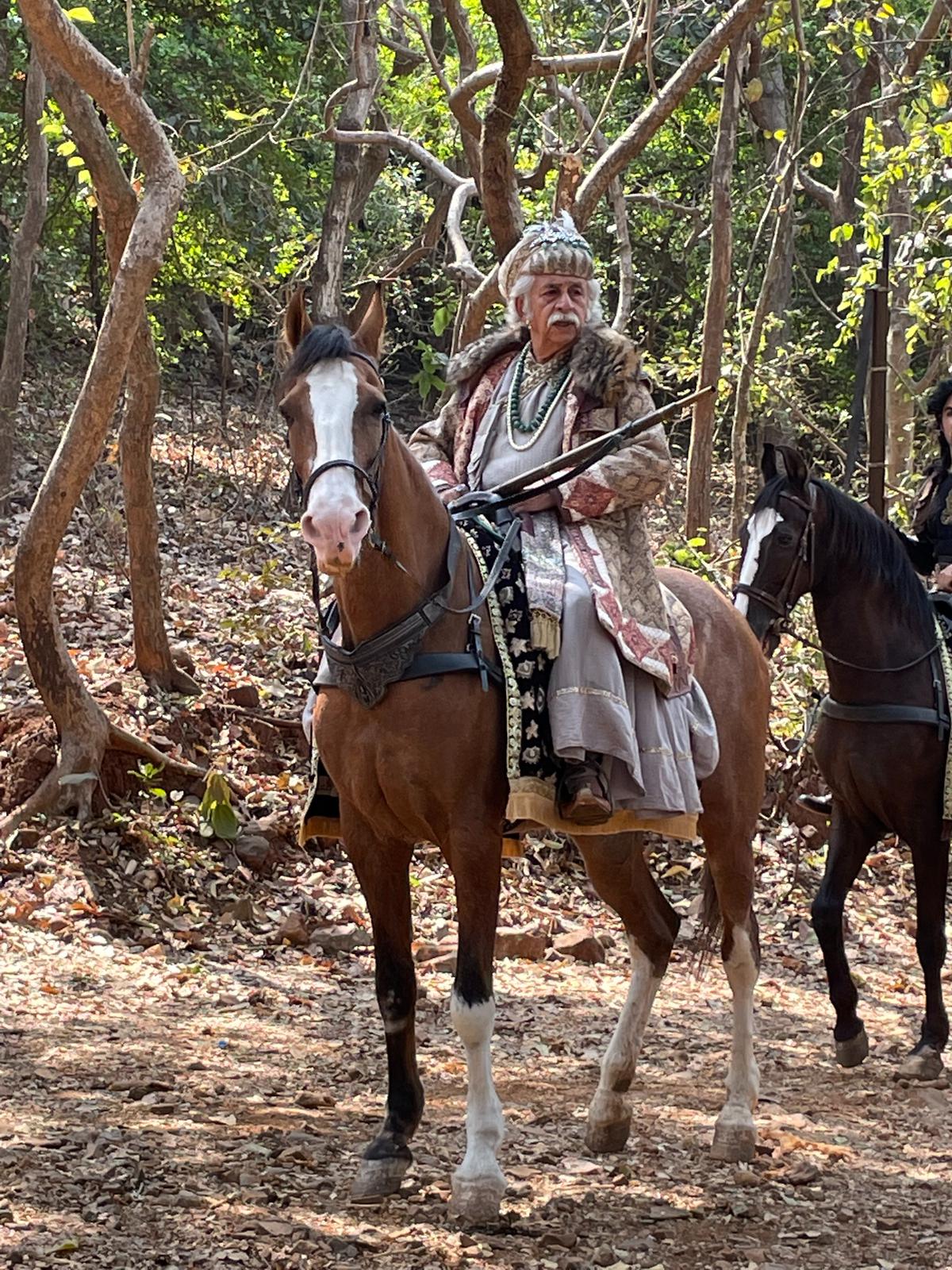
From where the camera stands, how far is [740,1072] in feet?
16.2

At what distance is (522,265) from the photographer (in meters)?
4.66

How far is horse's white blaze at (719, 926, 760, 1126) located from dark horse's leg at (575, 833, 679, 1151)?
232mm

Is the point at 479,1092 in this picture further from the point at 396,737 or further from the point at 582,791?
the point at 396,737

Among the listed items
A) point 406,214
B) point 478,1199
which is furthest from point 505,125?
point 406,214

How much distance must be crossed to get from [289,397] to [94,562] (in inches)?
289

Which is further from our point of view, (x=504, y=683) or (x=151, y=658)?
(x=151, y=658)

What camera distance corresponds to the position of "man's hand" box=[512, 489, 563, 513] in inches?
180

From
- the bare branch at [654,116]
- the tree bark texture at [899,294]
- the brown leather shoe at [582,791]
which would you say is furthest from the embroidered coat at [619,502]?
the tree bark texture at [899,294]

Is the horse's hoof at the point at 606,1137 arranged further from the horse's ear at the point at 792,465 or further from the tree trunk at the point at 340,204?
the tree trunk at the point at 340,204

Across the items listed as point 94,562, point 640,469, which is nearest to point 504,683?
point 640,469

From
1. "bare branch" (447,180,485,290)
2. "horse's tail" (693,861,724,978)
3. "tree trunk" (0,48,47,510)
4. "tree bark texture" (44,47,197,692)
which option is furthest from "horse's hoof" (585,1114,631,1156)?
"tree trunk" (0,48,47,510)

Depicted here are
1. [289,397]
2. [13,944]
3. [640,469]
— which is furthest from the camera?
[13,944]

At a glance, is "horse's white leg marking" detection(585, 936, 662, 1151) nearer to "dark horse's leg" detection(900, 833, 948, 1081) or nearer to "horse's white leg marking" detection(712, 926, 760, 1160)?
"horse's white leg marking" detection(712, 926, 760, 1160)

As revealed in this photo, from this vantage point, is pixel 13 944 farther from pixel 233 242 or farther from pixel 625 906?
pixel 233 242
